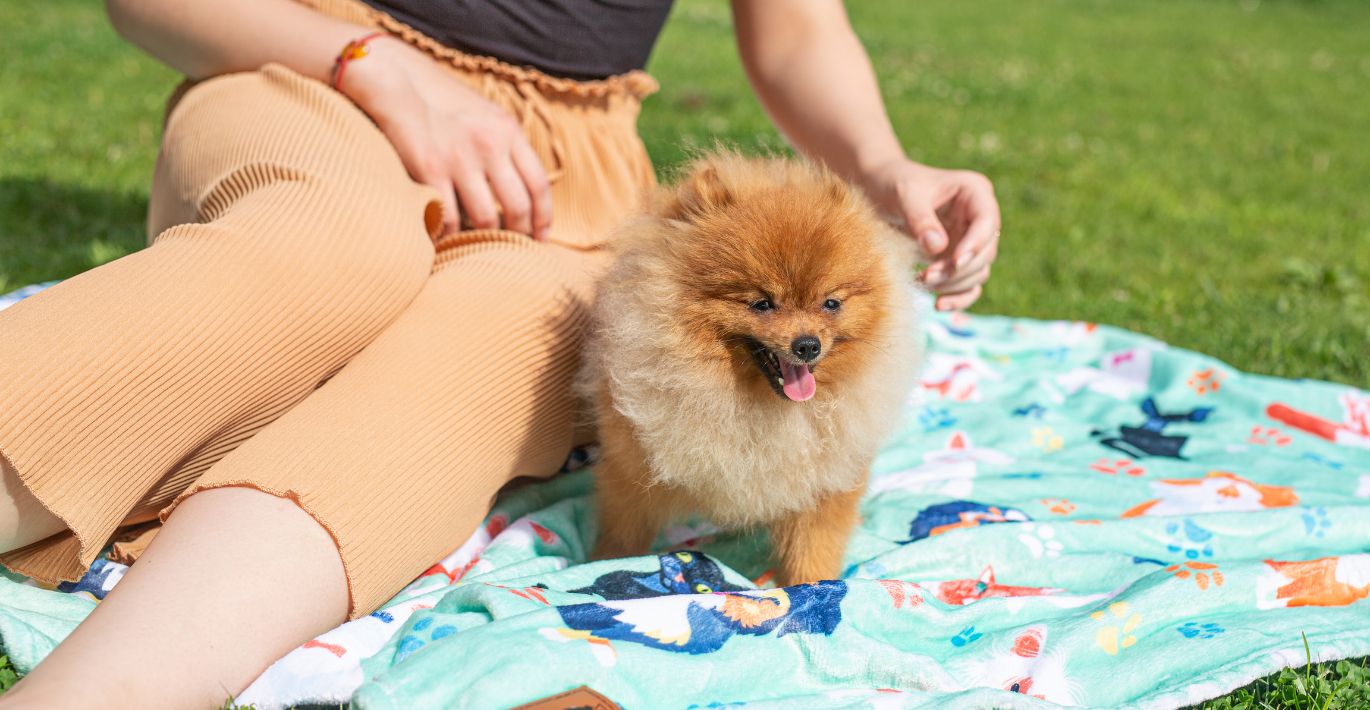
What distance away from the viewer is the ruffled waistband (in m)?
2.93

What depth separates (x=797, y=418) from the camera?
230 cm

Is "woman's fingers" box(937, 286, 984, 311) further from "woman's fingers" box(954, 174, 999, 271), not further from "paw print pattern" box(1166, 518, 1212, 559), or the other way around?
"paw print pattern" box(1166, 518, 1212, 559)

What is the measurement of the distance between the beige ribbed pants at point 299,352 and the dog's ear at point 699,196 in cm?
45

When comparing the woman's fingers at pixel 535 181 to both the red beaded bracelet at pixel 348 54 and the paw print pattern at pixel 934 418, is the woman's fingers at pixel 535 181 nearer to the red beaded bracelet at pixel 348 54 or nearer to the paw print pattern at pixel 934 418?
the red beaded bracelet at pixel 348 54

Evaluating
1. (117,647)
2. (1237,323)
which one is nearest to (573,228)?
(117,647)

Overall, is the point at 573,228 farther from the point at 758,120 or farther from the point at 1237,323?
the point at 758,120

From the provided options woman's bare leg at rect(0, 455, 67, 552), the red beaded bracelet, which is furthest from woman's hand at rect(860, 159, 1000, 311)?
woman's bare leg at rect(0, 455, 67, 552)

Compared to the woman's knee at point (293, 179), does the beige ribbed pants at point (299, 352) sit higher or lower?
lower

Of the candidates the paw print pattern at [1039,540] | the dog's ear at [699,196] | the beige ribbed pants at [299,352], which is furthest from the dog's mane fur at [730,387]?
the paw print pattern at [1039,540]

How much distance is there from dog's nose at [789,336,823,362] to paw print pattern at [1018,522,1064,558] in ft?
3.06

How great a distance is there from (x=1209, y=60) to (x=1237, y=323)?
931cm

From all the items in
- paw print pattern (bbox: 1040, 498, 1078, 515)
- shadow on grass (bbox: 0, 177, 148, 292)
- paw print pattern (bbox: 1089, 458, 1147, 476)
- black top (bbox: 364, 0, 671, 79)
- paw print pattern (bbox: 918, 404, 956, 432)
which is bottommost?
shadow on grass (bbox: 0, 177, 148, 292)

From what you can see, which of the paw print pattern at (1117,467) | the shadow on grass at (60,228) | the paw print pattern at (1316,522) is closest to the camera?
the paw print pattern at (1316,522)

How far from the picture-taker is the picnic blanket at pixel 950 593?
1.94 m
